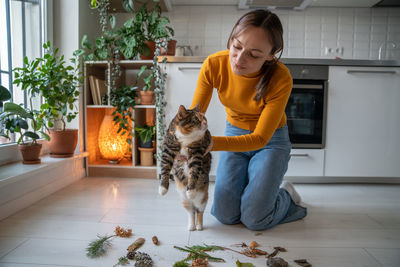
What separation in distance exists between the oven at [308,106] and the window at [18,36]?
2151 mm

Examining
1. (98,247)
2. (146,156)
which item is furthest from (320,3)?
(98,247)

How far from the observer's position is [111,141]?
249 centimetres

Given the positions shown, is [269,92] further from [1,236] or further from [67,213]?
[1,236]

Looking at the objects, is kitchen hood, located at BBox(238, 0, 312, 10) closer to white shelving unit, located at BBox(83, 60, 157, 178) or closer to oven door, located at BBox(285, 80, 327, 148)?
oven door, located at BBox(285, 80, 327, 148)

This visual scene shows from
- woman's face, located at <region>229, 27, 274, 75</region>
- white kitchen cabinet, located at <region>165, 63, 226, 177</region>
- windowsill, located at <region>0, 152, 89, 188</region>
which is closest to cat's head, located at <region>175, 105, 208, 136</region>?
woman's face, located at <region>229, 27, 274, 75</region>

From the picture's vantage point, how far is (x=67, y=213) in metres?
1.63

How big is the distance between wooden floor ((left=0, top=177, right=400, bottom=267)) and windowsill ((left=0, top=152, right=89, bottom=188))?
0.22m

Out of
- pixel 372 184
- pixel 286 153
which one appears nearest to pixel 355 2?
pixel 372 184

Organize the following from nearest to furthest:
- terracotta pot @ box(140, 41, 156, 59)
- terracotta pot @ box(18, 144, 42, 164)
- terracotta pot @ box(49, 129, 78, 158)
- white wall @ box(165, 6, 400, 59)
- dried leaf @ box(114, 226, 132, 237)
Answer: dried leaf @ box(114, 226, 132, 237) → terracotta pot @ box(18, 144, 42, 164) → terracotta pot @ box(49, 129, 78, 158) → terracotta pot @ box(140, 41, 156, 59) → white wall @ box(165, 6, 400, 59)

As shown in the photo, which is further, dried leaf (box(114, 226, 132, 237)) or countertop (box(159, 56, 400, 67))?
countertop (box(159, 56, 400, 67))

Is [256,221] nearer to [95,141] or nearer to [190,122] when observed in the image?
[190,122]

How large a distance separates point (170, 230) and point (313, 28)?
8.51 ft

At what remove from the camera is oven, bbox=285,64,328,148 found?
2258 mm

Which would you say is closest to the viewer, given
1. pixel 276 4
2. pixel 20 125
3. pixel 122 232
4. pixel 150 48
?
pixel 122 232
